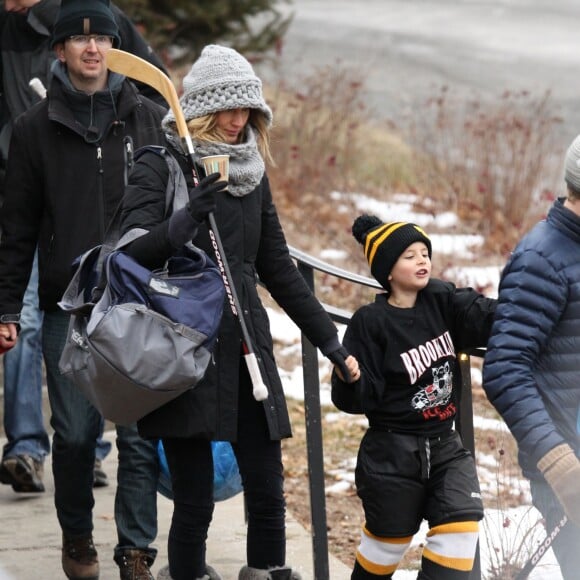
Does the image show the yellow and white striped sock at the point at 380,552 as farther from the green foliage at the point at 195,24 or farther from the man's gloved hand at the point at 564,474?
the green foliage at the point at 195,24

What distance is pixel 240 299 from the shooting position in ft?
13.7

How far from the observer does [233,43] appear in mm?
11633

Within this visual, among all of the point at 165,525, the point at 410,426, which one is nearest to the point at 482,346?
the point at 410,426

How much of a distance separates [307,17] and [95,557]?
744 inches

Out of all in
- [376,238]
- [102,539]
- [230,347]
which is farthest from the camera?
[102,539]

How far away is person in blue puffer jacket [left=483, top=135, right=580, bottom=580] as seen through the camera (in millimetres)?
3734

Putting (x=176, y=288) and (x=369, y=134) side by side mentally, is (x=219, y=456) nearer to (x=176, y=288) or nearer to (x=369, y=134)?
(x=176, y=288)

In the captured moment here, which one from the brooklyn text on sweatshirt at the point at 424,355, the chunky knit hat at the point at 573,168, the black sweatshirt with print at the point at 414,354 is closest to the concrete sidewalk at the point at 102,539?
the black sweatshirt with print at the point at 414,354

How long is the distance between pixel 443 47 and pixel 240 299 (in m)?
17.3

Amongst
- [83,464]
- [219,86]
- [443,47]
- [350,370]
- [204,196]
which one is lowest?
[443,47]

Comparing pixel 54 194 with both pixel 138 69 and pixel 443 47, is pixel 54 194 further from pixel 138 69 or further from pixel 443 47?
pixel 443 47

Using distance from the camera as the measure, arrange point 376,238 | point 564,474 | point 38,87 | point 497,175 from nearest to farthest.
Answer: point 564,474
point 376,238
point 38,87
point 497,175

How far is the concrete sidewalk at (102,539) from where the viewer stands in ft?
16.5

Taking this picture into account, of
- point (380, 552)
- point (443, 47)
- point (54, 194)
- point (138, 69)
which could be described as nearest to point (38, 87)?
point (54, 194)
